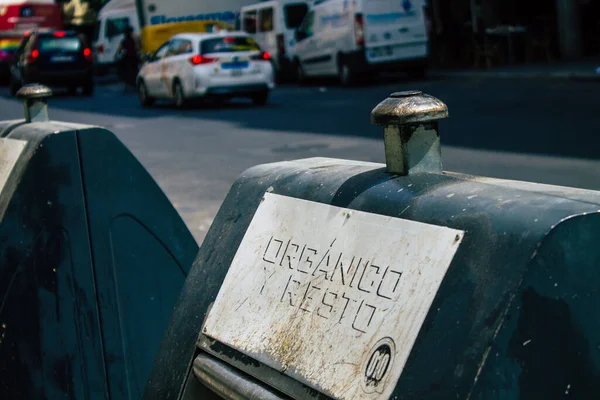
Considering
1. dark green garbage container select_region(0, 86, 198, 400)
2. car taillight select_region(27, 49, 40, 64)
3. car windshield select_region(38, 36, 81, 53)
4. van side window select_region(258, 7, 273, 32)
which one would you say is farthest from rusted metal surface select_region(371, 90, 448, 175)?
car windshield select_region(38, 36, 81, 53)

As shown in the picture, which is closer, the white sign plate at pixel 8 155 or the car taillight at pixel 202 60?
the white sign plate at pixel 8 155

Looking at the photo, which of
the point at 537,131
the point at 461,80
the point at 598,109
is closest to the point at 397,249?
the point at 537,131

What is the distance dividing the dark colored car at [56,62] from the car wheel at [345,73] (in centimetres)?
807

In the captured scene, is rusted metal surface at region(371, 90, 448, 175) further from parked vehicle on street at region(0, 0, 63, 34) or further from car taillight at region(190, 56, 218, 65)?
parked vehicle on street at region(0, 0, 63, 34)

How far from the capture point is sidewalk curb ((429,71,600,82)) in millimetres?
18469

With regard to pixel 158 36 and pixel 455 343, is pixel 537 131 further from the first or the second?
pixel 158 36

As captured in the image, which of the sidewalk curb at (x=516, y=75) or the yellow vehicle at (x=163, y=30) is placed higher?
the yellow vehicle at (x=163, y=30)

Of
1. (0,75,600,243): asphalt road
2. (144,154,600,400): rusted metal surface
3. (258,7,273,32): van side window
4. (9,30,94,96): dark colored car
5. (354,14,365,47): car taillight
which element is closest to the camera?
(144,154,600,400): rusted metal surface

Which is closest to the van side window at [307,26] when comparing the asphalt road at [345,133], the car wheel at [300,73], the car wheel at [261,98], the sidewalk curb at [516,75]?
the car wheel at [300,73]

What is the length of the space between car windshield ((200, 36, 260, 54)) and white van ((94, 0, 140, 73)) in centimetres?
1582

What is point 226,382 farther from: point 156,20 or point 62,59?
point 156,20

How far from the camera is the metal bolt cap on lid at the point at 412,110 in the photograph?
6.11 ft

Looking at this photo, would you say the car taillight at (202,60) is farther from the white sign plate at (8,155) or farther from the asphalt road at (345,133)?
the white sign plate at (8,155)

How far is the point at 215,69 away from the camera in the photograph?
20.0 meters
